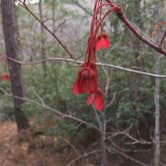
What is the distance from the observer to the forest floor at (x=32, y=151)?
11.2 ft

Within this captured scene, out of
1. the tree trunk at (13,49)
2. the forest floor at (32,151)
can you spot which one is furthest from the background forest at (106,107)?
the tree trunk at (13,49)

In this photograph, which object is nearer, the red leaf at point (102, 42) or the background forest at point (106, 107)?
the red leaf at point (102, 42)

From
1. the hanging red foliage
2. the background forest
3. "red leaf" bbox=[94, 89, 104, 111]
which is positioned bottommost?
the background forest

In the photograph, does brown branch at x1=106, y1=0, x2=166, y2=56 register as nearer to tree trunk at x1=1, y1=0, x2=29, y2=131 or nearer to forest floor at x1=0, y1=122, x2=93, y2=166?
tree trunk at x1=1, y1=0, x2=29, y2=131

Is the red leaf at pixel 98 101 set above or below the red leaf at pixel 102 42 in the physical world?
below

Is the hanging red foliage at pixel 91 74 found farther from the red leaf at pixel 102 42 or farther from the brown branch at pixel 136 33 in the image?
the red leaf at pixel 102 42

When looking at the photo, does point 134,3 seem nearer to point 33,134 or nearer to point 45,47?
point 45,47

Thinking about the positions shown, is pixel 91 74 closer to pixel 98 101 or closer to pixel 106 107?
pixel 98 101

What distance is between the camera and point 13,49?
3570mm

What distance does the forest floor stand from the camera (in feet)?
11.2

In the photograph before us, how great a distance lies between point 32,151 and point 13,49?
46.7 inches

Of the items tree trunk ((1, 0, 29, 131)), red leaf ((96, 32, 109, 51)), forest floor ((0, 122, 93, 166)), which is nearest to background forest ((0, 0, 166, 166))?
forest floor ((0, 122, 93, 166))

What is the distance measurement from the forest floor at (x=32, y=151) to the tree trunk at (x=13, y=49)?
7.6 inches

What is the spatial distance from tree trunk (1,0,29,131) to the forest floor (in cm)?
19
